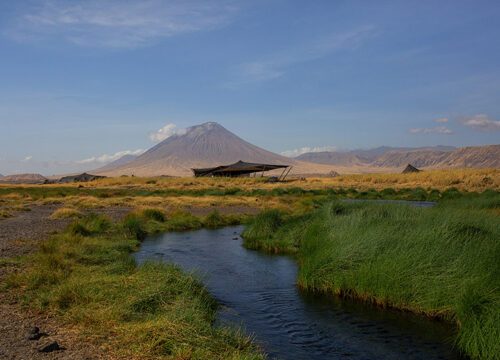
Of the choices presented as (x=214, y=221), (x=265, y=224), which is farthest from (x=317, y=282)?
(x=214, y=221)

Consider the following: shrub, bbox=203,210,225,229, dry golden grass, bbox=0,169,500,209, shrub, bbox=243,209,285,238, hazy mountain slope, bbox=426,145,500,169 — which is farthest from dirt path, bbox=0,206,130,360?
hazy mountain slope, bbox=426,145,500,169

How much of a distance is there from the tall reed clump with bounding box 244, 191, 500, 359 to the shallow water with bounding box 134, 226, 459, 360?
1.19 feet

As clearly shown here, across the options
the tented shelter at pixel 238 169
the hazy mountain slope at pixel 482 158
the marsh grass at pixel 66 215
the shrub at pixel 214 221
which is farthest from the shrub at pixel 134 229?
the hazy mountain slope at pixel 482 158

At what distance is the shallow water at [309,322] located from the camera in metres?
6.31

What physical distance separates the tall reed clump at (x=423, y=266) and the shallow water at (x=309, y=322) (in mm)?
364

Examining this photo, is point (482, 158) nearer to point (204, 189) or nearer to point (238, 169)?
point (238, 169)

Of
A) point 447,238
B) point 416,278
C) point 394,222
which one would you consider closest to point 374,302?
point 416,278

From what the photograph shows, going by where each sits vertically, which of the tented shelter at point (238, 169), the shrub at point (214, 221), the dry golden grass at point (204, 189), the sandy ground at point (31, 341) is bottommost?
the shrub at point (214, 221)

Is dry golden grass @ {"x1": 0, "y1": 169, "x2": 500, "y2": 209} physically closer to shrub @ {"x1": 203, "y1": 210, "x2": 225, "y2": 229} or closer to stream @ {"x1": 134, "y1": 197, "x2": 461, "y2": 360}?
Result: shrub @ {"x1": 203, "y1": 210, "x2": 225, "y2": 229}

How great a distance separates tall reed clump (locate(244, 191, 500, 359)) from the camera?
615 cm

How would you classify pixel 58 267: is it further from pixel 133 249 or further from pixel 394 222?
pixel 394 222

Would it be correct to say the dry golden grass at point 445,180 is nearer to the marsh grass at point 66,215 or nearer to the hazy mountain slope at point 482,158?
the marsh grass at point 66,215

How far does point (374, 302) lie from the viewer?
8352 mm

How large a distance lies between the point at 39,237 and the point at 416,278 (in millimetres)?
12244
